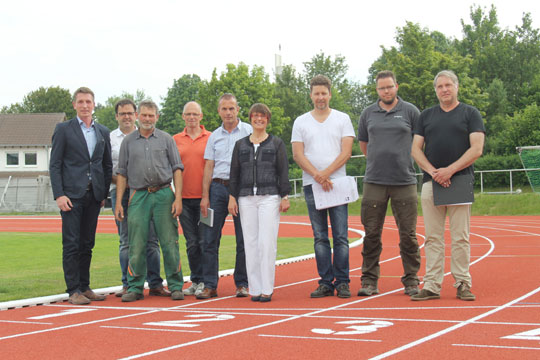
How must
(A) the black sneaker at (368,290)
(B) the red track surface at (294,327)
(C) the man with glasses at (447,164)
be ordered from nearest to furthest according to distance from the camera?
(B) the red track surface at (294,327) < (C) the man with glasses at (447,164) < (A) the black sneaker at (368,290)

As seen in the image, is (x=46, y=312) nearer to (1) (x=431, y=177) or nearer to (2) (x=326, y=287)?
(2) (x=326, y=287)

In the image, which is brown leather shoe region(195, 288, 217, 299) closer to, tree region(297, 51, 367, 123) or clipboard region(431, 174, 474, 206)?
clipboard region(431, 174, 474, 206)

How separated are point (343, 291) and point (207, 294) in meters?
1.53

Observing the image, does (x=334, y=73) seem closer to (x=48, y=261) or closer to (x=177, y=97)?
(x=177, y=97)

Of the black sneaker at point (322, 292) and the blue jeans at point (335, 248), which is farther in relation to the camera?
the blue jeans at point (335, 248)

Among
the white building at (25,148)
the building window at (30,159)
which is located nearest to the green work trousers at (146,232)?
the white building at (25,148)

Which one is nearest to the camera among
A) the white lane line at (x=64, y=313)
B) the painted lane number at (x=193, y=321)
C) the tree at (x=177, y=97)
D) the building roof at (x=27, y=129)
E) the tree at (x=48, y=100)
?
the painted lane number at (x=193, y=321)

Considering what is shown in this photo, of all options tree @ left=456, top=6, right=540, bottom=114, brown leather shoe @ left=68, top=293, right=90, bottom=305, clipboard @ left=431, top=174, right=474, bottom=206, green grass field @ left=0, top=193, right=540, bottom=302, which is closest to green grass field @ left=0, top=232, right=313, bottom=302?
green grass field @ left=0, top=193, right=540, bottom=302

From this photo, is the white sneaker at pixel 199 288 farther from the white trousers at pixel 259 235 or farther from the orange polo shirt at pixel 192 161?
the orange polo shirt at pixel 192 161

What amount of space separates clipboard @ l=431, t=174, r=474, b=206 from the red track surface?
39.5 inches

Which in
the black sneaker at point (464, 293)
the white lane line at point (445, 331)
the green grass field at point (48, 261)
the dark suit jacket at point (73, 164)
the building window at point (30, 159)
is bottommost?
the green grass field at point (48, 261)

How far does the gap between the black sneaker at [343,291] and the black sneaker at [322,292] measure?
4.8 inches

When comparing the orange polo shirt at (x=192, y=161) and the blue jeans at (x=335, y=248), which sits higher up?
the orange polo shirt at (x=192, y=161)

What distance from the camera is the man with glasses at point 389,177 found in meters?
7.47
